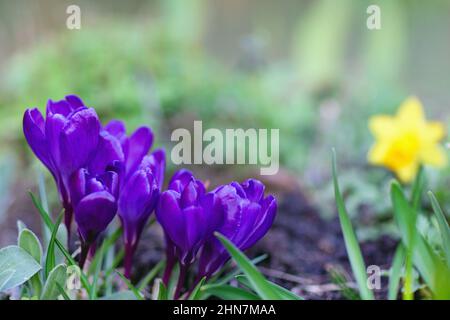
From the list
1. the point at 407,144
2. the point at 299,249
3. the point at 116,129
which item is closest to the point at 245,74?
the point at 407,144

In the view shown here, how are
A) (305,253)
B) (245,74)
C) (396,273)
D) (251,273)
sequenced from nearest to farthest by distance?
(251,273) < (396,273) < (305,253) < (245,74)

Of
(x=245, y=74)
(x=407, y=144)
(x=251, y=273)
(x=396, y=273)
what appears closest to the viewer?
(x=251, y=273)

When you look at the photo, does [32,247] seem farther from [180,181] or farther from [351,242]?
[351,242]

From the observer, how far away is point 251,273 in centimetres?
49

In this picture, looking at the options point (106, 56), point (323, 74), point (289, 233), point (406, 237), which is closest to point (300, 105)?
point (323, 74)

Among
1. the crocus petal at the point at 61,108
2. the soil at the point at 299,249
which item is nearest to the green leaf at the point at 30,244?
the crocus petal at the point at 61,108

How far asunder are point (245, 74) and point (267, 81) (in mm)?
105

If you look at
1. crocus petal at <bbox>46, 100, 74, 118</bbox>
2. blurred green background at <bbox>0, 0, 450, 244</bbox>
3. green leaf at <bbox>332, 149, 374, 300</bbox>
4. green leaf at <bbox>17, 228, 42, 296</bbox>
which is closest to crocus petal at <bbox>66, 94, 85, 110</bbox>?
crocus petal at <bbox>46, 100, 74, 118</bbox>

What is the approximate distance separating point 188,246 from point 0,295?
0.67 feet

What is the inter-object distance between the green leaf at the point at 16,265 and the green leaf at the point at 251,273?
0.16 meters

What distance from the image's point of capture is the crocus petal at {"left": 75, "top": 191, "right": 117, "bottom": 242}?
521 millimetres

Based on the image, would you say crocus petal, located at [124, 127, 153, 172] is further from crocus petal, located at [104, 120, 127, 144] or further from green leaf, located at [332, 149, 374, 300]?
green leaf, located at [332, 149, 374, 300]

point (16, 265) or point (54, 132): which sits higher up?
point (54, 132)

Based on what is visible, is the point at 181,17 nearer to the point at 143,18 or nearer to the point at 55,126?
the point at 143,18
